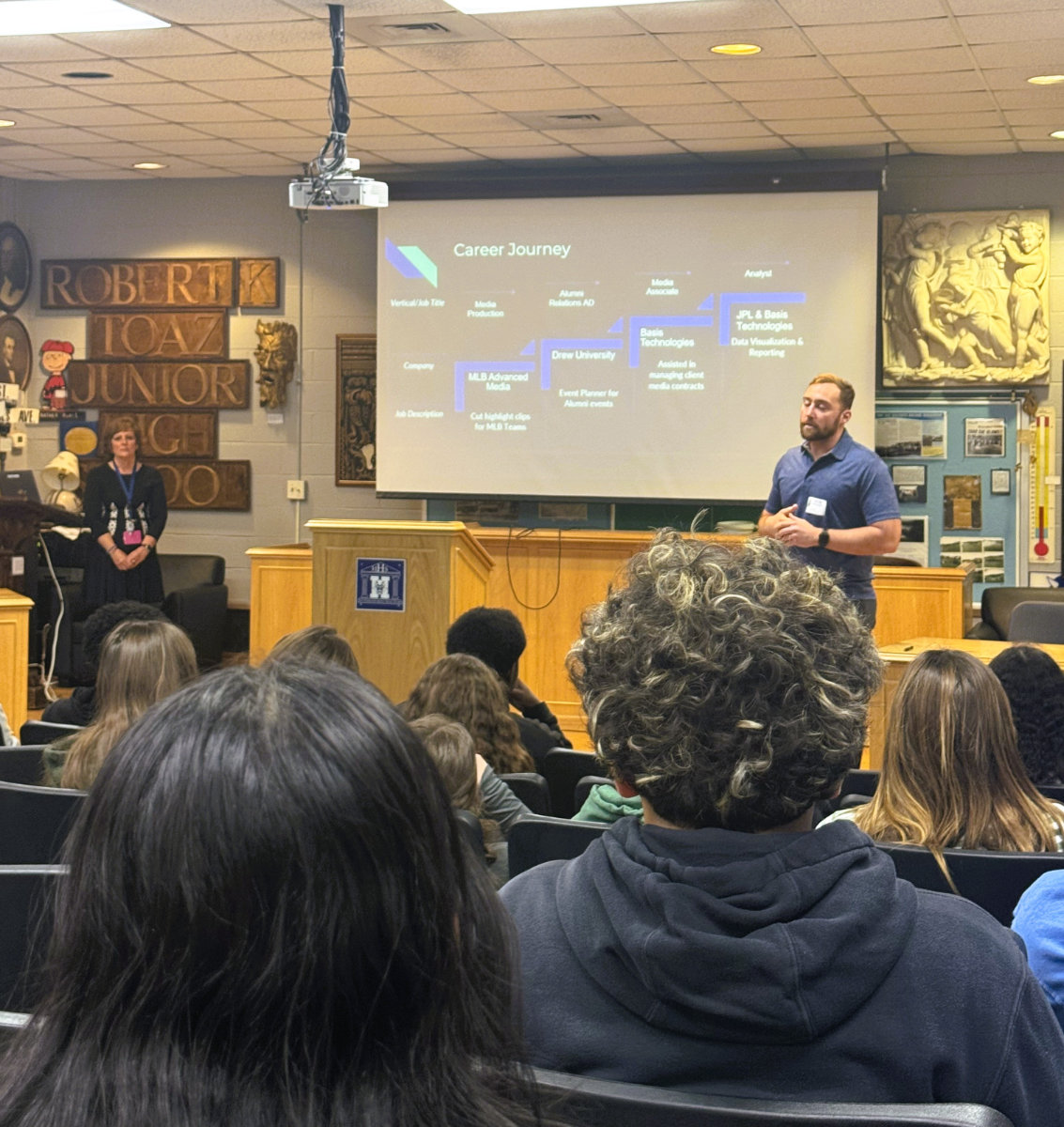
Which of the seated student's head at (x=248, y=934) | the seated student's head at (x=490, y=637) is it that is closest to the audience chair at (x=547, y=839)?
the seated student's head at (x=248, y=934)

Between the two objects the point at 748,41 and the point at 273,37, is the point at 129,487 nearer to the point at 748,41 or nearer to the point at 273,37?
the point at 273,37

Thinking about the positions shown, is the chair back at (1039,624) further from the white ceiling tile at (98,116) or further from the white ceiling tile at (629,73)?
the white ceiling tile at (98,116)

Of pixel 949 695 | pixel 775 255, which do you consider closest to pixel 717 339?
pixel 775 255

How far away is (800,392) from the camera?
313 inches

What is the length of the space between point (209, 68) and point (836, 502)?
3.35 m

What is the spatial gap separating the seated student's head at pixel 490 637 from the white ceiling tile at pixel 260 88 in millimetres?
3319

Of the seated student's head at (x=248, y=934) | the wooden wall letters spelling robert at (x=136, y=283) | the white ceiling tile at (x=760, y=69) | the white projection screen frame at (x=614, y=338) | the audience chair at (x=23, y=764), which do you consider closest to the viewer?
the seated student's head at (x=248, y=934)

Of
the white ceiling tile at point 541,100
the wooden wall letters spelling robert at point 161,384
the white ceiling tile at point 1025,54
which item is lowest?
the wooden wall letters spelling robert at point 161,384

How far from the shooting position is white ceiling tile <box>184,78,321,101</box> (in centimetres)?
651

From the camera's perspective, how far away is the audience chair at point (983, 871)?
6.99 feet

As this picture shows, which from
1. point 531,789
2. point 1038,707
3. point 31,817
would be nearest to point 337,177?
point 531,789

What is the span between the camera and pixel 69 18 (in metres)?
5.59

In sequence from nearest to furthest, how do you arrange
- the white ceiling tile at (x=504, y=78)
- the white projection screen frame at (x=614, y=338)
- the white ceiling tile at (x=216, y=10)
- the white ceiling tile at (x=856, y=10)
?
the white ceiling tile at (x=856, y=10), the white ceiling tile at (x=216, y=10), the white ceiling tile at (x=504, y=78), the white projection screen frame at (x=614, y=338)

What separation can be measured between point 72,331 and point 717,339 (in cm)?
439
